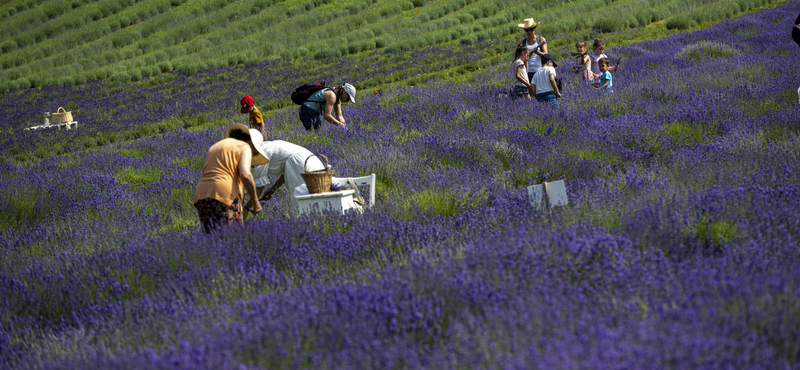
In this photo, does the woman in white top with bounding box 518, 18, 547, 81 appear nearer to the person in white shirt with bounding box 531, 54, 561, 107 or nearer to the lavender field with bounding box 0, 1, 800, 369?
the person in white shirt with bounding box 531, 54, 561, 107

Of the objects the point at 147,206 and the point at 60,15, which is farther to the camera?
the point at 60,15

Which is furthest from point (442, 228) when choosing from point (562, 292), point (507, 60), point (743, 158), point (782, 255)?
point (507, 60)

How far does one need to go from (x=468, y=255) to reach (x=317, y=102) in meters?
4.60

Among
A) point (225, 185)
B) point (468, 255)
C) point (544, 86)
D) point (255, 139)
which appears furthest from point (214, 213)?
point (544, 86)

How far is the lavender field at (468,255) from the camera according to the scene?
1683mm

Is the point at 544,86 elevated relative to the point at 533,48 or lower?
lower

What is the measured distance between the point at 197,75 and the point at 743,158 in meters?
16.9

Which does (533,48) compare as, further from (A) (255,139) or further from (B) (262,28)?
(B) (262,28)

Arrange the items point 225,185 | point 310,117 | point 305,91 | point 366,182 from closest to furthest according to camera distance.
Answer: point 225,185, point 366,182, point 305,91, point 310,117

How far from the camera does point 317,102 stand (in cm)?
659

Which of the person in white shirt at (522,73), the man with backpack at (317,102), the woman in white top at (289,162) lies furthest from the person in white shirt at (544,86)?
the woman in white top at (289,162)

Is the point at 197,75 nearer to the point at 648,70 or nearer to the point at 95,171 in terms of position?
the point at 95,171

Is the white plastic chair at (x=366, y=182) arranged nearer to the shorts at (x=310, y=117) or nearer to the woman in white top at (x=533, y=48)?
the shorts at (x=310, y=117)

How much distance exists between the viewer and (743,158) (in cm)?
348
